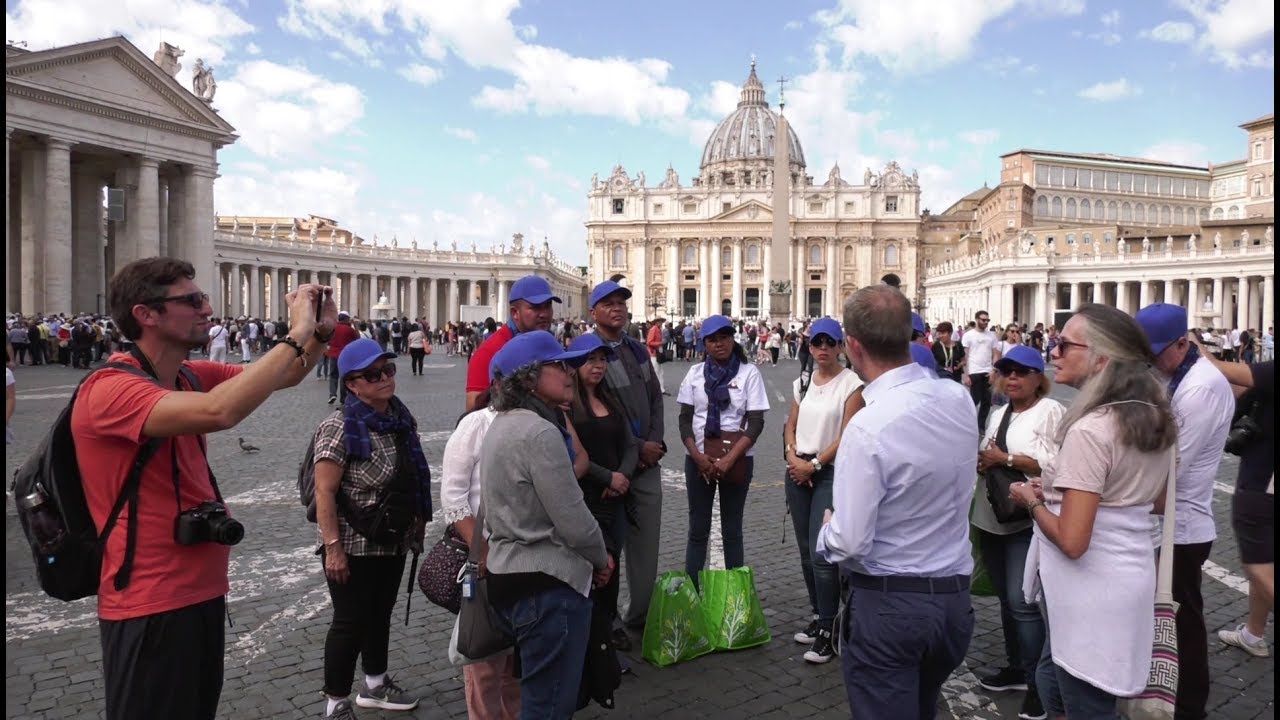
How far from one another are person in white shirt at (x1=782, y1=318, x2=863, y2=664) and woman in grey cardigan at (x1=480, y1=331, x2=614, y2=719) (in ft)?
5.60

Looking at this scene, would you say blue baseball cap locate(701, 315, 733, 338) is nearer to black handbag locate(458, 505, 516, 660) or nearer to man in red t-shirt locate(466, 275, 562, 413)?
man in red t-shirt locate(466, 275, 562, 413)

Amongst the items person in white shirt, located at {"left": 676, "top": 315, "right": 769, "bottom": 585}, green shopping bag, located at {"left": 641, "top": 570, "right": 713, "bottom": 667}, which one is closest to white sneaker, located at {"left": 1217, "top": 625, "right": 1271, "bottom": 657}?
person in white shirt, located at {"left": 676, "top": 315, "right": 769, "bottom": 585}

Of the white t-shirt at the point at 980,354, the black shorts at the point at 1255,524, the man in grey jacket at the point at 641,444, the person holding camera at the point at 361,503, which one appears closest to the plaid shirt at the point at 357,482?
the person holding camera at the point at 361,503

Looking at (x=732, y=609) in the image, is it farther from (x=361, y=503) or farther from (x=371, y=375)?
(x=371, y=375)

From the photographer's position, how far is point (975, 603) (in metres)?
5.05

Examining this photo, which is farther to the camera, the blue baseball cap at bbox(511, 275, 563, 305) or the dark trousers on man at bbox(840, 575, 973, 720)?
the blue baseball cap at bbox(511, 275, 563, 305)

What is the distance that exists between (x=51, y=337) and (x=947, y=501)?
27.0m

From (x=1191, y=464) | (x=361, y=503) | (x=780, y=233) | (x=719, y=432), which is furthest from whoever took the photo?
(x=780, y=233)

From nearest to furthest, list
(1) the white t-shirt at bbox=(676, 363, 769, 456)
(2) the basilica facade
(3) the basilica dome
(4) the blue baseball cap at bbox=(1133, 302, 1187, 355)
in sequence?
(4) the blue baseball cap at bbox=(1133, 302, 1187, 355), (1) the white t-shirt at bbox=(676, 363, 769, 456), (2) the basilica facade, (3) the basilica dome

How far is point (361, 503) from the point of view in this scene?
3451 millimetres

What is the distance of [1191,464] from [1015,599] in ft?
2.95

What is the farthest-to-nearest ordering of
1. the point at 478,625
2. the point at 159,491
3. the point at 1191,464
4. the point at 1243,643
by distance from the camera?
the point at 1243,643 < the point at 1191,464 < the point at 478,625 < the point at 159,491

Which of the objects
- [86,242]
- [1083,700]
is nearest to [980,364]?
[1083,700]

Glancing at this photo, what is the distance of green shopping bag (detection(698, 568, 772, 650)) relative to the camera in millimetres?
4246
